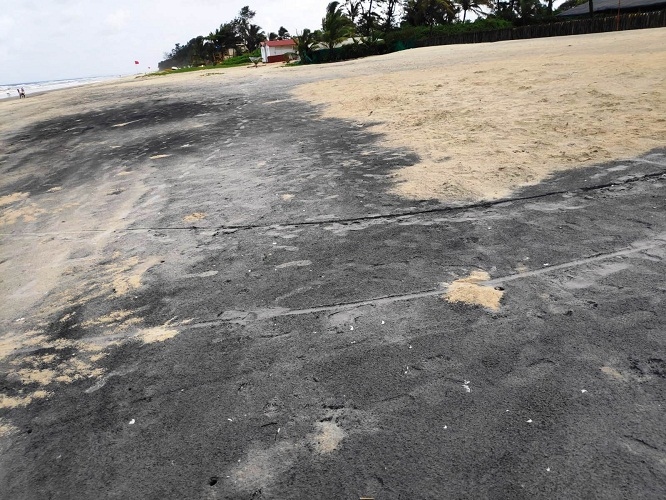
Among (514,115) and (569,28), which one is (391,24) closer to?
(569,28)

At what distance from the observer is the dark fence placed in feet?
69.0

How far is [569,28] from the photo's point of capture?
79.3ft

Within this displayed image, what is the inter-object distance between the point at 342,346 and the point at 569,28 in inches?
1068

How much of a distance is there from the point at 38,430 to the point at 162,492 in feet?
3.27

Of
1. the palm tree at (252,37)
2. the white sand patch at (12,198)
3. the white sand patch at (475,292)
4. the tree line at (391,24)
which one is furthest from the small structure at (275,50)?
the white sand patch at (475,292)

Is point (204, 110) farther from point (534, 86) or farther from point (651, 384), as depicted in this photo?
point (651, 384)

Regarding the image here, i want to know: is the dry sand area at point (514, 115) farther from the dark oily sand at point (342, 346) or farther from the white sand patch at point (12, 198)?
the white sand patch at point (12, 198)

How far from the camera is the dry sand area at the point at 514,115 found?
5.80 metres

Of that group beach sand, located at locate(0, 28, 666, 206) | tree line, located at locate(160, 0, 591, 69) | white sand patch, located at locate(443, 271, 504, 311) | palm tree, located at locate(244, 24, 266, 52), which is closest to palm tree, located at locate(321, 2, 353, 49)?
tree line, located at locate(160, 0, 591, 69)

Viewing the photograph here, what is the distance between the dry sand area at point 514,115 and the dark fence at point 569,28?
31.3 feet

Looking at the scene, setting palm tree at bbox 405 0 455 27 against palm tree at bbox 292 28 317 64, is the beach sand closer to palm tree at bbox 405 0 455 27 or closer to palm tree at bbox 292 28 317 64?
palm tree at bbox 292 28 317 64

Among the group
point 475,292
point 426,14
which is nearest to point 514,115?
point 475,292

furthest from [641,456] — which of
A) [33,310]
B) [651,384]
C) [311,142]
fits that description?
[311,142]

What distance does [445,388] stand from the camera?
103 inches
